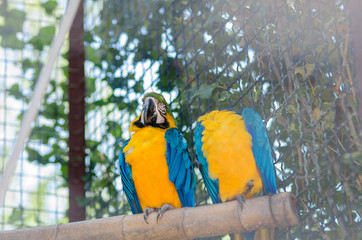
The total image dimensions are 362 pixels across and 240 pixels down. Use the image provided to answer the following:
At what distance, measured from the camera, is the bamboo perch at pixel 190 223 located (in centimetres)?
119

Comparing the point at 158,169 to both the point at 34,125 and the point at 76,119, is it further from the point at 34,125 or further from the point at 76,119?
the point at 34,125

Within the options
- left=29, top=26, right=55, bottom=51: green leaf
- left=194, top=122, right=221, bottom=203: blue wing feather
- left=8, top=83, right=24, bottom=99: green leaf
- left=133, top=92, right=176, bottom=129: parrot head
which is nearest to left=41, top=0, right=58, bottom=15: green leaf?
left=29, top=26, right=55, bottom=51: green leaf

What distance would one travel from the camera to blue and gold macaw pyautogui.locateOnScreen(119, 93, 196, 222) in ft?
5.10

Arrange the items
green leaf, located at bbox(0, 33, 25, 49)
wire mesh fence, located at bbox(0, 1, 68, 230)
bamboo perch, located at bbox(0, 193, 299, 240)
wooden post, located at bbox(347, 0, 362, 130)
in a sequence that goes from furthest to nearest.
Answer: green leaf, located at bbox(0, 33, 25, 49), wire mesh fence, located at bbox(0, 1, 68, 230), bamboo perch, located at bbox(0, 193, 299, 240), wooden post, located at bbox(347, 0, 362, 130)

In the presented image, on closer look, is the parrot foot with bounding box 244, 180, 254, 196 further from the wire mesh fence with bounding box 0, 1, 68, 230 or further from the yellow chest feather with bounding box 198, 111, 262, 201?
the wire mesh fence with bounding box 0, 1, 68, 230

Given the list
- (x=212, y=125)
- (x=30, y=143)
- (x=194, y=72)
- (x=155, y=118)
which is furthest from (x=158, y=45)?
(x=30, y=143)

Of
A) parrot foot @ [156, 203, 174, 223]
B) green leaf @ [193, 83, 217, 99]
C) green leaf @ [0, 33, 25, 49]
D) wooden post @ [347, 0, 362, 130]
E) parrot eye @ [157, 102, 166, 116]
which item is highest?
green leaf @ [0, 33, 25, 49]

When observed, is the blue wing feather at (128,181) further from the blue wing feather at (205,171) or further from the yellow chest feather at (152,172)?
the blue wing feather at (205,171)

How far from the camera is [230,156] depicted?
1423 mm

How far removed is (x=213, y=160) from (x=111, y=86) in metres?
0.87

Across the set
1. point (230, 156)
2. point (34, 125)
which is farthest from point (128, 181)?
point (34, 125)

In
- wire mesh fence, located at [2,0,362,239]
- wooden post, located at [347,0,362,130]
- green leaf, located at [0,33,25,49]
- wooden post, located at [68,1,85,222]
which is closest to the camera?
wooden post, located at [347,0,362,130]

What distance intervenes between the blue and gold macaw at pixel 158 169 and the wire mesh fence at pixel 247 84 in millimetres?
154

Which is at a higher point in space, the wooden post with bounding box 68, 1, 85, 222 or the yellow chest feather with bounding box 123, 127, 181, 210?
the wooden post with bounding box 68, 1, 85, 222
